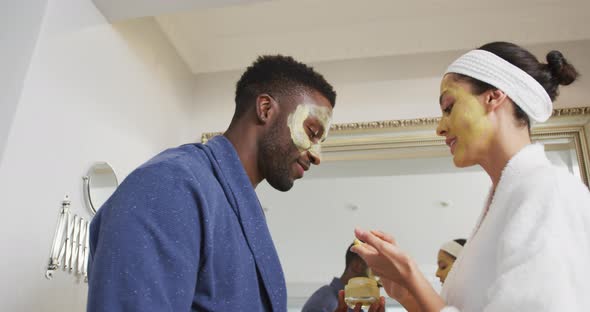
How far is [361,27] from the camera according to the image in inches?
84.5

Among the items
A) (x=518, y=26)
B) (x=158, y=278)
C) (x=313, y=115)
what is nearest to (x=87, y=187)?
(x=313, y=115)

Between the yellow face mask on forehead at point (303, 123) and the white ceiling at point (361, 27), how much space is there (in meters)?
0.86

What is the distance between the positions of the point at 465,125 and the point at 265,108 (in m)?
0.43

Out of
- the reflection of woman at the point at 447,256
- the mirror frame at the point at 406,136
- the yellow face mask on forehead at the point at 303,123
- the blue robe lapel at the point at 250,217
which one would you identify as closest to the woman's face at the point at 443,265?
the reflection of woman at the point at 447,256

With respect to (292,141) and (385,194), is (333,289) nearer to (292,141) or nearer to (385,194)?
(385,194)

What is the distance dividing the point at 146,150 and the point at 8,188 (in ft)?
2.34

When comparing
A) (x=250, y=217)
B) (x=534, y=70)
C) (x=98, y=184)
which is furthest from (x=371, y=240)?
(x=98, y=184)

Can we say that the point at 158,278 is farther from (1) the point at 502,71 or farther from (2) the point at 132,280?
(1) the point at 502,71

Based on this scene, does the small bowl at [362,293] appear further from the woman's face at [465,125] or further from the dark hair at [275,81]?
the dark hair at [275,81]

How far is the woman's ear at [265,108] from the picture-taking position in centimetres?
118

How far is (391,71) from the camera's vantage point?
2119mm

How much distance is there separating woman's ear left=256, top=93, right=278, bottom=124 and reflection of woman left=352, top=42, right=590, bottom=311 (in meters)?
0.36

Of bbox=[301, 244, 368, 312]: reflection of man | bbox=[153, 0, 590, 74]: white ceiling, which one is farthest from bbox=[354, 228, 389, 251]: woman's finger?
bbox=[153, 0, 590, 74]: white ceiling

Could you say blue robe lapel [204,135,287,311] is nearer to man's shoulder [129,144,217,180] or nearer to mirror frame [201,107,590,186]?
man's shoulder [129,144,217,180]
